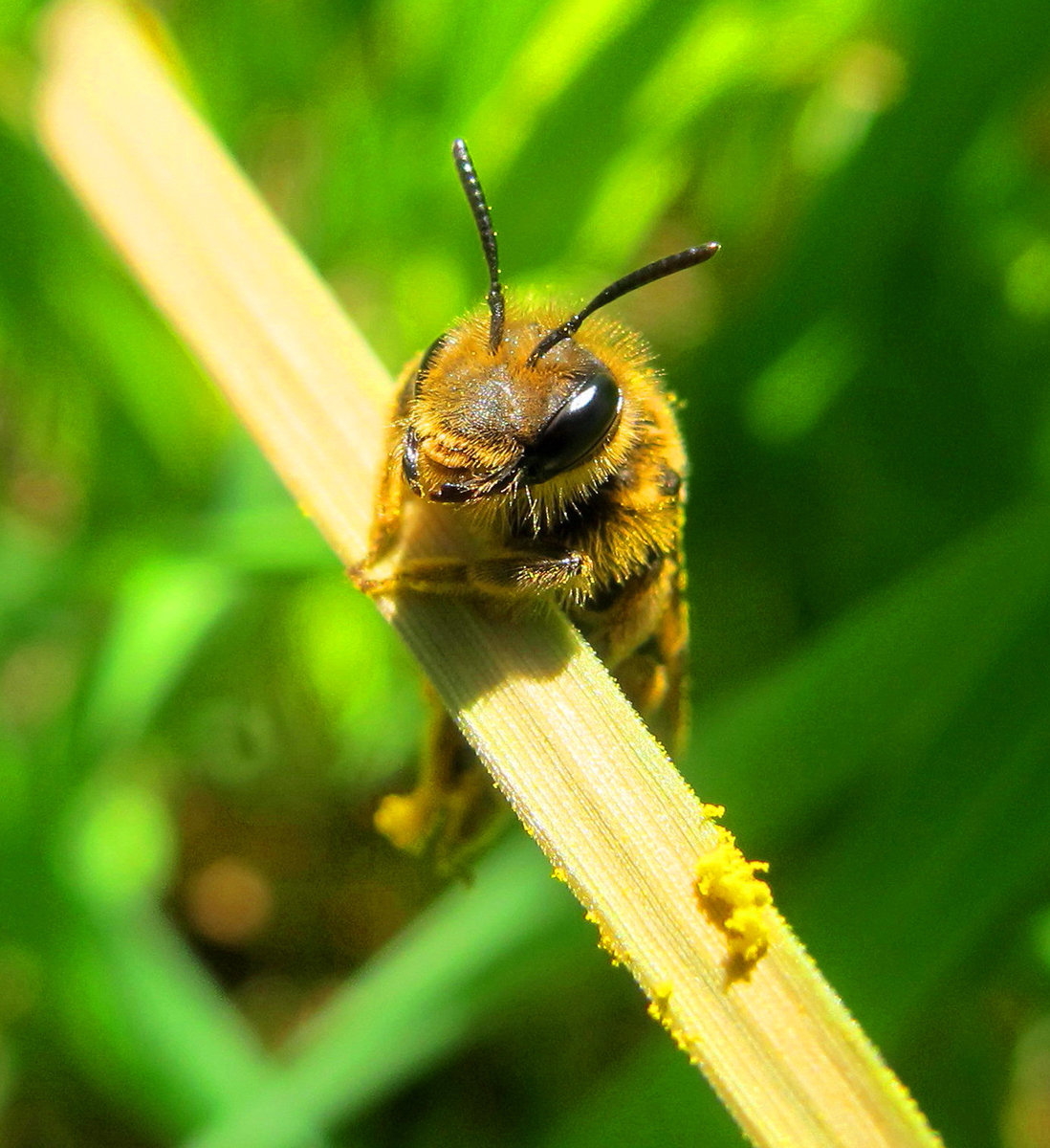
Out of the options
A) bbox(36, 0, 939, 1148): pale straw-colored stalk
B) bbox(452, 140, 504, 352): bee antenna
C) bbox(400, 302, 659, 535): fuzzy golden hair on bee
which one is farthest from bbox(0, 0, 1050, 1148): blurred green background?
bbox(452, 140, 504, 352): bee antenna

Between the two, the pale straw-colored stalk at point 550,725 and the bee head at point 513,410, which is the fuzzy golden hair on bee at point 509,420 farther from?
the pale straw-colored stalk at point 550,725

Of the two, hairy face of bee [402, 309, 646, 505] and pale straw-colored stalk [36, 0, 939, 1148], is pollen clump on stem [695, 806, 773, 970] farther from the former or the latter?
hairy face of bee [402, 309, 646, 505]

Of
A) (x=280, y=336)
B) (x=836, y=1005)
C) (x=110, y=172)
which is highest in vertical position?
(x=110, y=172)

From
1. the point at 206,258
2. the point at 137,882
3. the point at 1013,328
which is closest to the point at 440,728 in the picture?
the point at 206,258

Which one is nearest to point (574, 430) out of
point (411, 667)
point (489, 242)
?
point (489, 242)

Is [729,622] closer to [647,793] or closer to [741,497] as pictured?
[741,497]

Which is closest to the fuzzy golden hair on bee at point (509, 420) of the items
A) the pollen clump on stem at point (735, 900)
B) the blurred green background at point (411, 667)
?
the pollen clump on stem at point (735, 900)
